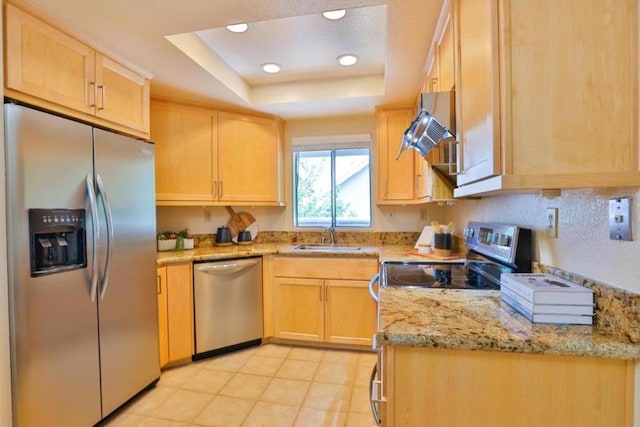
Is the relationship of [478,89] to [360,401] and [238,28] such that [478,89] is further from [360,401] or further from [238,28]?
[360,401]

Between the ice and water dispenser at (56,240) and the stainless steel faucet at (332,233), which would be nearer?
the ice and water dispenser at (56,240)

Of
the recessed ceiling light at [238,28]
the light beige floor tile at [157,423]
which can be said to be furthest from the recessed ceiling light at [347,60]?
→ the light beige floor tile at [157,423]

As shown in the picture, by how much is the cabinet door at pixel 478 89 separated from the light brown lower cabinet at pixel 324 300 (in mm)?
1567

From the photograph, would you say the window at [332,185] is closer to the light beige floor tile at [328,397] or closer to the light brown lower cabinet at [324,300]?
the light brown lower cabinet at [324,300]

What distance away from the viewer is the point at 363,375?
2311 mm

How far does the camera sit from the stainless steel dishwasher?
2.51 m

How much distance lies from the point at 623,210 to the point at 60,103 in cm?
227

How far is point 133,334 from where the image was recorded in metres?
1.95

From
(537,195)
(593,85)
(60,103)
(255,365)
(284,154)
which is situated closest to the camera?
(593,85)

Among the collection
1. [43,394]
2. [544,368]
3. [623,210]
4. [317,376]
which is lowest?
[317,376]

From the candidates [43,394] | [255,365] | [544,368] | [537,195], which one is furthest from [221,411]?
[537,195]

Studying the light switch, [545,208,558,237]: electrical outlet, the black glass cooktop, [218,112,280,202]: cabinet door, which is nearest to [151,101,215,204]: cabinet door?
[218,112,280,202]: cabinet door

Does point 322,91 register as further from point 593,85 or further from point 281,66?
point 593,85

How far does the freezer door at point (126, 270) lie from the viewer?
174cm
